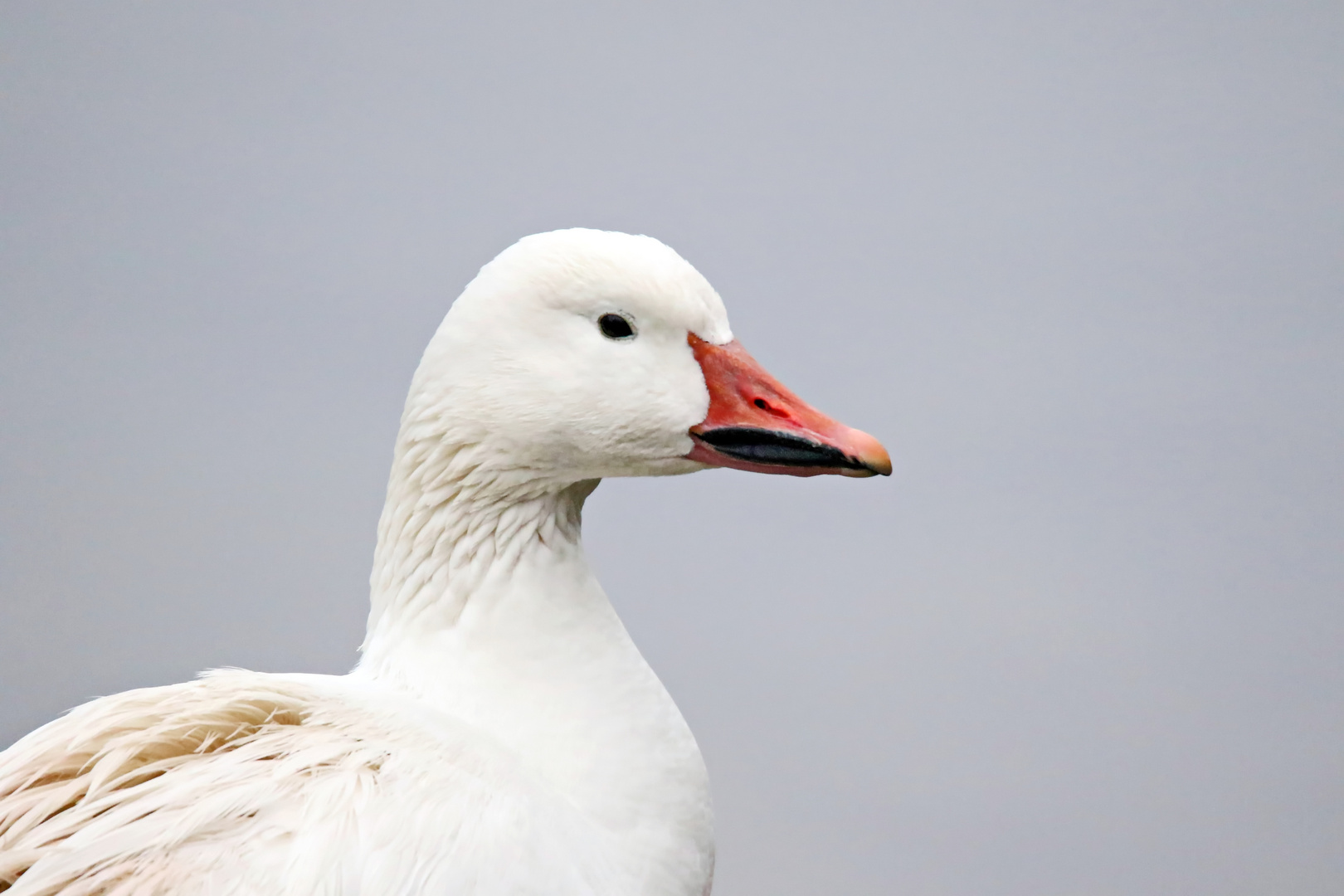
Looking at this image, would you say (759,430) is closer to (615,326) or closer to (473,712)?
(615,326)

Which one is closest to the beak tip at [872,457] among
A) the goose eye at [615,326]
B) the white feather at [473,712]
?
the white feather at [473,712]

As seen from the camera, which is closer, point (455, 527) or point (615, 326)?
point (615, 326)

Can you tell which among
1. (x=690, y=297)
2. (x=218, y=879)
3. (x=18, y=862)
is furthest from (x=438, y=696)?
(x=690, y=297)

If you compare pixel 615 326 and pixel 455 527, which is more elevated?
pixel 615 326

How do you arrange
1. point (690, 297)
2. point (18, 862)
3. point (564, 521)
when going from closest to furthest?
1. point (18, 862)
2. point (690, 297)
3. point (564, 521)

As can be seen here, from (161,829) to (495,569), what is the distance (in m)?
0.58

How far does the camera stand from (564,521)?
1.87m

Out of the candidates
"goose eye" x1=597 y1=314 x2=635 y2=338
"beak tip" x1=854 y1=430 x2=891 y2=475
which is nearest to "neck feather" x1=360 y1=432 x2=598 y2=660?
"goose eye" x1=597 y1=314 x2=635 y2=338

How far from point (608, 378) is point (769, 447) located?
0.26 meters

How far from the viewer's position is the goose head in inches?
66.9

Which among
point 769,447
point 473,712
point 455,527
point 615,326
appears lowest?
point 473,712

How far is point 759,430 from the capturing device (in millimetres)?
1729

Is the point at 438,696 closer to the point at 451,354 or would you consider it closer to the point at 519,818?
the point at 519,818

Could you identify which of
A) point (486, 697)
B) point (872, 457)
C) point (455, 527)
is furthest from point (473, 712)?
point (872, 457)
